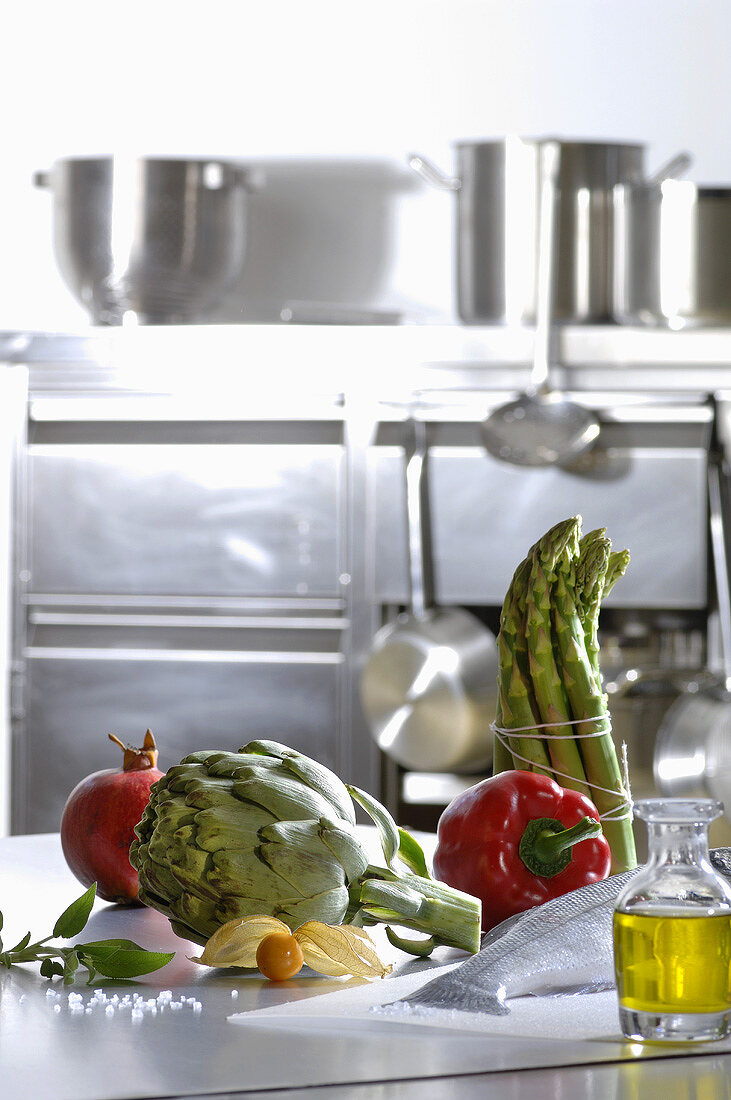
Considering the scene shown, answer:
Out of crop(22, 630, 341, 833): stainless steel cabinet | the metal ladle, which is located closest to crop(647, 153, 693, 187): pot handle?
the metal ladle

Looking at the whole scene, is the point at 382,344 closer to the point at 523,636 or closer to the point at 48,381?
the point at 48,381

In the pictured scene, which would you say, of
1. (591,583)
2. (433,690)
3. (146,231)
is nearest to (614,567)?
(591,583)

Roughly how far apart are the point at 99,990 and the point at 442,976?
0.54ft

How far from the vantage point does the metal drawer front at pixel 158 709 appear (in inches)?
95.7

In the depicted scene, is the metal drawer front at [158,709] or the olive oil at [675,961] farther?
the metal drawer front at [158,709]

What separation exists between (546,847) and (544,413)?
156cm

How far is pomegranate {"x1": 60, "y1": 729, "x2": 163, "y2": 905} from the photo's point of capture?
35.1 inches

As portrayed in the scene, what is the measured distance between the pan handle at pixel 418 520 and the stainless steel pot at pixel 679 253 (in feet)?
1.25

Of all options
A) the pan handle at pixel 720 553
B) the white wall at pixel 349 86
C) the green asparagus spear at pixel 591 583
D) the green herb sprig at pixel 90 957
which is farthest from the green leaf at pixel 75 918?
the white wall at pixel 349 86

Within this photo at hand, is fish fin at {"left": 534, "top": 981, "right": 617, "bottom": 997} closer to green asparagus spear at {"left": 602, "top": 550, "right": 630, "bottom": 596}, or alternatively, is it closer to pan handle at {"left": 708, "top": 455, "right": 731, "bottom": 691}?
green asparagus spear at {"left": 602, "top": 550, "right": 630, "bottom": 596}

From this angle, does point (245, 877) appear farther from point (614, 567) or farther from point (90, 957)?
point (614, 567)

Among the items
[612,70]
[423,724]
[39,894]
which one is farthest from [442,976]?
[612,70]

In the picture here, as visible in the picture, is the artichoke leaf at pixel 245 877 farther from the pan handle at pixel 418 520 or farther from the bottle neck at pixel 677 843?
the pan handle at pixel 418 520

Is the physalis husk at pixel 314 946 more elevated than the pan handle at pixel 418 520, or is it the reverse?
the pan handle at pixel 418 520
